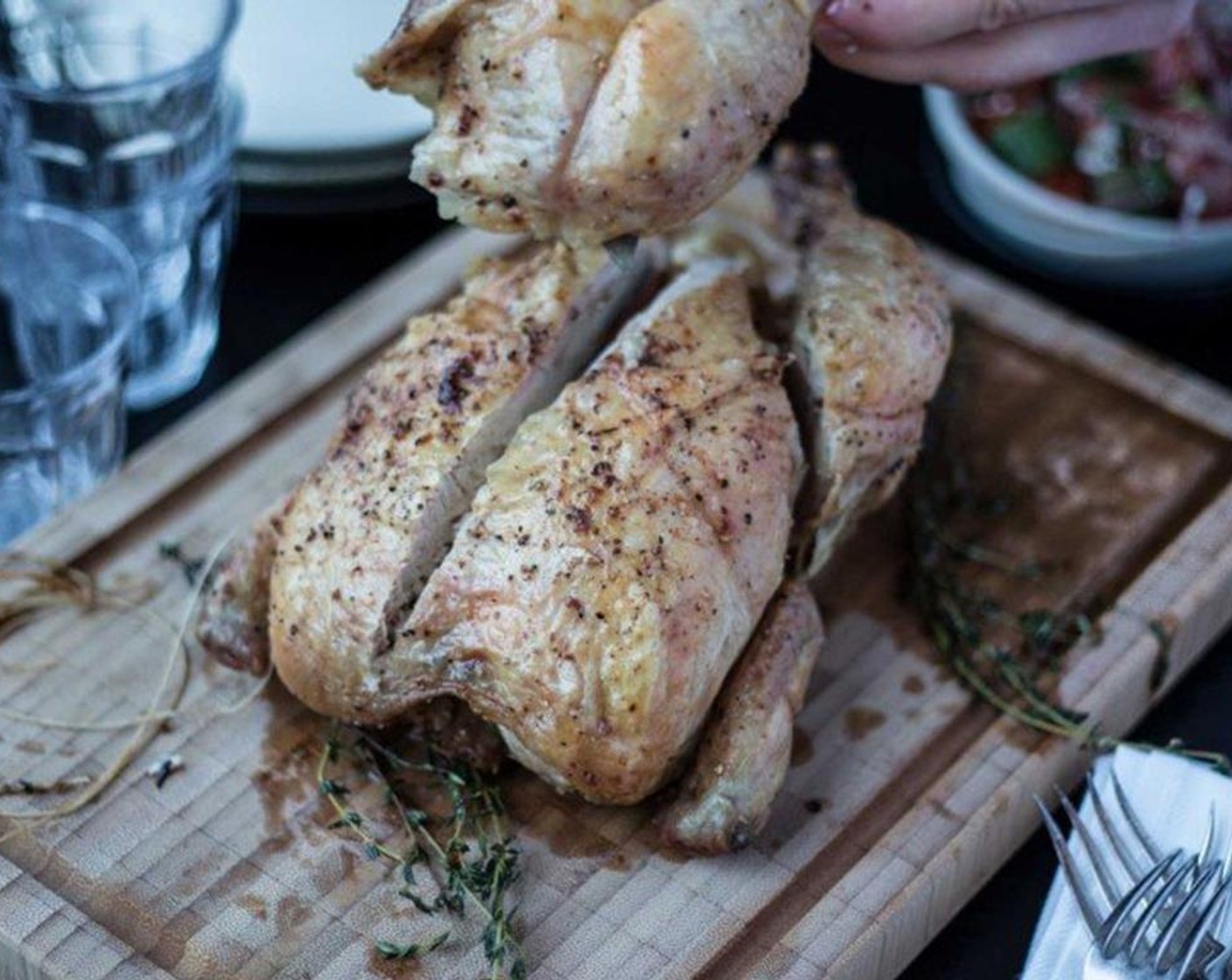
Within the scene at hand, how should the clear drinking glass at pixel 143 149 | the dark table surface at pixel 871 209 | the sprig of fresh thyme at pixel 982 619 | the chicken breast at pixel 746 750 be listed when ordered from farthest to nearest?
the dark table surface at pixel 871 209
the clear drinking glass at pixel 143 149
the sprig of fresh thyme at pixel 982 619
the chicken breast at pixel 746 750

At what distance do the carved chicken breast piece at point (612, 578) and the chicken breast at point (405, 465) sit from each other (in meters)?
0.07

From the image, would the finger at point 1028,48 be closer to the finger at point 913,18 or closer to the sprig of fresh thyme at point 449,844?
the finger at point 913,18

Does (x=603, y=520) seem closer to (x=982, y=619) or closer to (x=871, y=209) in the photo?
(x=982, y=619)

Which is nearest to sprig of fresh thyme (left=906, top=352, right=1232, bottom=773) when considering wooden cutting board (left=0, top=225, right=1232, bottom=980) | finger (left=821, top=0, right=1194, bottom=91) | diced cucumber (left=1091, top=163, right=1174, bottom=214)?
wooden cutting board (left=0, top=225, right=1232, bottom=980)

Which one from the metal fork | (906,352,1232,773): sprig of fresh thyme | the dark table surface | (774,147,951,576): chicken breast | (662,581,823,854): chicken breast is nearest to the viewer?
the metal fork

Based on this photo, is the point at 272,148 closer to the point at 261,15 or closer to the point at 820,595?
the point at 261,15

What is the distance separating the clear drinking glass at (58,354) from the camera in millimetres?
3459

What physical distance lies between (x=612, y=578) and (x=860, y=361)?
1.93ft

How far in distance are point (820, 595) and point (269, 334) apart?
1.42 m

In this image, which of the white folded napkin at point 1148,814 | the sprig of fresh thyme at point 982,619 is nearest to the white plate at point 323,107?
the sprig of fresh thyme at point 982,619

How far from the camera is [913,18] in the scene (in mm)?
3207

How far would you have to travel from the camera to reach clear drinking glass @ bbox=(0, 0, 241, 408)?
12.7 ft

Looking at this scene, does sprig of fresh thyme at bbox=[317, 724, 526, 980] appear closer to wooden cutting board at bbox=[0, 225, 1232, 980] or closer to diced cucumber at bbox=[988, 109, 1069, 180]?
wooden cutting board at bbox=[0, 225, 1232, 980]

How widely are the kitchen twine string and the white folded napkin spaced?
125 centimetres
